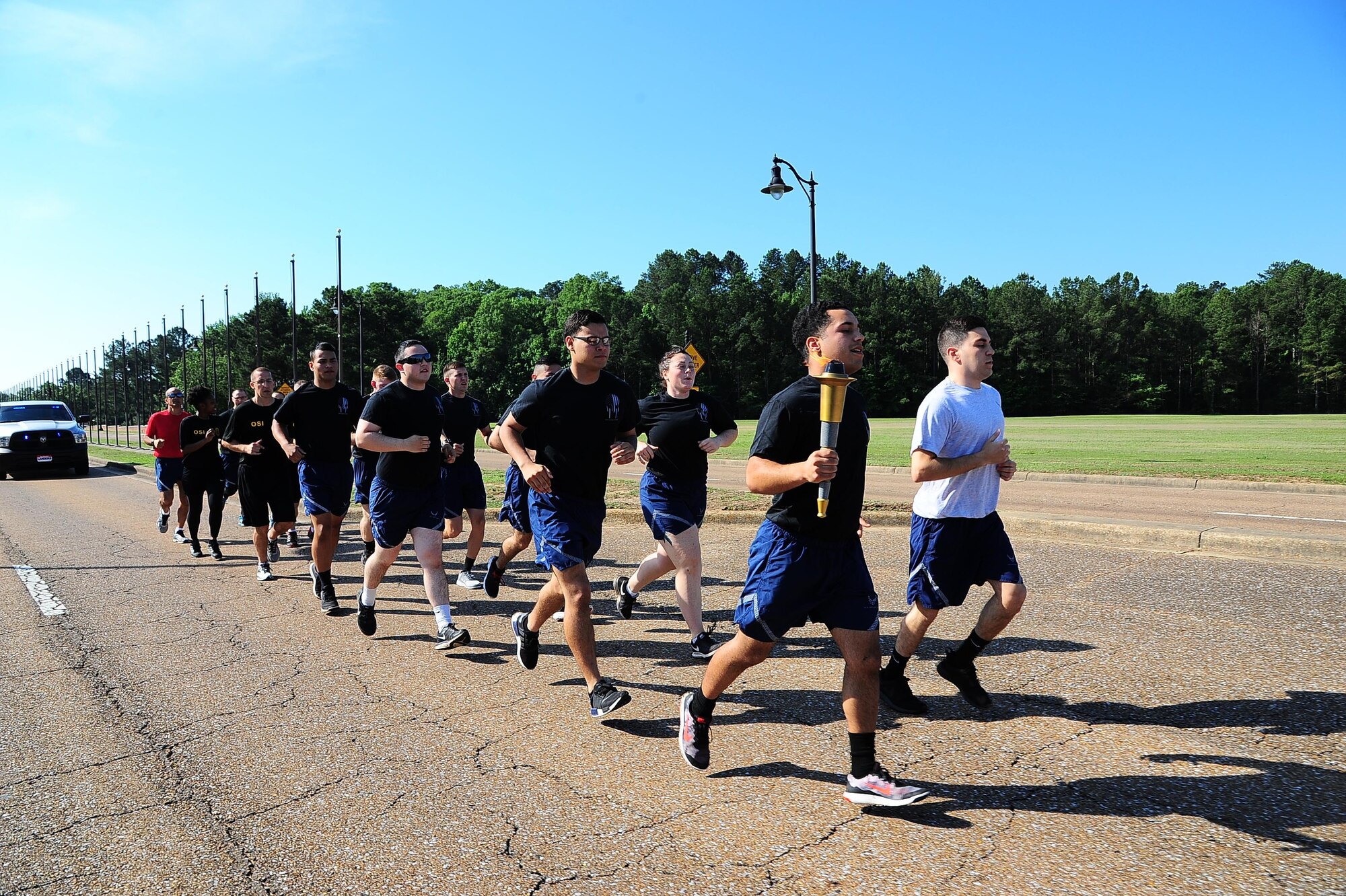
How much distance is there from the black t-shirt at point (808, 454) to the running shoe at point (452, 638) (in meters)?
3.14

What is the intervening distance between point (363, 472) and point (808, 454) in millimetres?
7171

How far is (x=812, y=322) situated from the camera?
→ 12.4 feet

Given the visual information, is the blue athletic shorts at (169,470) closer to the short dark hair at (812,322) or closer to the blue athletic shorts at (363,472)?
A: the blue athletic shorts at (363,472)

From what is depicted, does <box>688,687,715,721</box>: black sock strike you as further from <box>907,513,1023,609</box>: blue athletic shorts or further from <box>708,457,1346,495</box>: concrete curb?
<box>708,457,1346,495</box>: concrete curb

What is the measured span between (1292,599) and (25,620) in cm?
962

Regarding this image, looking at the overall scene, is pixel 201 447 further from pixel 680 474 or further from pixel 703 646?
pixel 703 646

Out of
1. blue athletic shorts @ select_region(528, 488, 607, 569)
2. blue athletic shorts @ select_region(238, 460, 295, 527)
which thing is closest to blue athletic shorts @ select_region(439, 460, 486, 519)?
blue athletic shorts @ select_region(238, 460, 295, 527)

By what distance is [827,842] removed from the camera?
10.6ft

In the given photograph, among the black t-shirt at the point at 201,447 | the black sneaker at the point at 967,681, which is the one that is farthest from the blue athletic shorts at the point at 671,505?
the black t-shirt at the point at 201,447

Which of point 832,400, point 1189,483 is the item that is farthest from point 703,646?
point 1189,483

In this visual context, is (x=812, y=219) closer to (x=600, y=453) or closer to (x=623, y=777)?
(x=600, y=453)

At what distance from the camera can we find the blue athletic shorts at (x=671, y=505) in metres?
5.92

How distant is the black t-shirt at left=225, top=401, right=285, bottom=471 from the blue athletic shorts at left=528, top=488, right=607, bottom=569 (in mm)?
5313

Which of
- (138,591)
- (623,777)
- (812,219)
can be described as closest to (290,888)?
(623,777)
